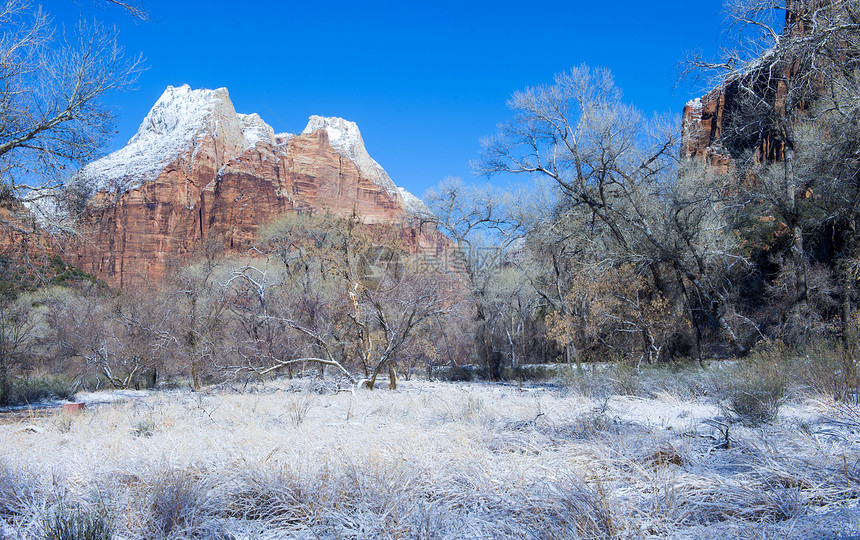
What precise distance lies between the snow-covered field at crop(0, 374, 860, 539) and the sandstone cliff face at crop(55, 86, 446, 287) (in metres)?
54.8

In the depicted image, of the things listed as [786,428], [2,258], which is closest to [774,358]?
[786,428]

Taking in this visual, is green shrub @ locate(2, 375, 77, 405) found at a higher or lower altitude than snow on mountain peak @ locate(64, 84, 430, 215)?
lower

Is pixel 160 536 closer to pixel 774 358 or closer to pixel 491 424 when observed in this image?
pixel 491 424

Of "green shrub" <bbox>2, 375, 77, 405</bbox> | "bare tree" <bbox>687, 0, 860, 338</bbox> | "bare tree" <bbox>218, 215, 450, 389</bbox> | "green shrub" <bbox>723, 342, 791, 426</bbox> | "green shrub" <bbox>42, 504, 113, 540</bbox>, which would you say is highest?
"bare tree" <bbox>687, 0, 860, 338</bbox>

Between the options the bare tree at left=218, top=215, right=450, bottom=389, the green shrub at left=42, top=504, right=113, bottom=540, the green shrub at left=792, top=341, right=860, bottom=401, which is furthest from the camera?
the bare tree at left=218, top=215, right=450, bottom=389

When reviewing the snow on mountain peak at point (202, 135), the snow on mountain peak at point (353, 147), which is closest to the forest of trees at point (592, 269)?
the snow on mountain peak at point (202, 135)

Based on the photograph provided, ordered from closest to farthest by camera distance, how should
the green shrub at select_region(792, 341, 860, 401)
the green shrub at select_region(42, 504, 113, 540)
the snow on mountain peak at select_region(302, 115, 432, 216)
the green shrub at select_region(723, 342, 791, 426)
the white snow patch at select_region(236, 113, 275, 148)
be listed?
the green shrub at select_region(42, 504, 113, 540), the green shrub at select_region(723, 342, 791, 426), the green shrub at select_region(792, 341, 860, 401), the white snow patch at select_region(236, 113, 275, 148), the snow on mountain peak at select_region(302, 115, 432, 216)

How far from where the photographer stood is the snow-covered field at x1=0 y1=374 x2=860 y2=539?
2.84m

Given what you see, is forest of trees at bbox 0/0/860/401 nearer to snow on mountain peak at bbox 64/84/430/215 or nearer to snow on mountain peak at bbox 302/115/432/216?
snow on mountain peak at bbox 64/84/430/215

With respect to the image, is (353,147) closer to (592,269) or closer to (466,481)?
(592,269)

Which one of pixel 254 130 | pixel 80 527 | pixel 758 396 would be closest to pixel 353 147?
pixel 254 130

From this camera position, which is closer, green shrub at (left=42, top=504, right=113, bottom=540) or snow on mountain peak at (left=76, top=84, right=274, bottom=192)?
green shrub at (left=42, top=504, right=113, bottom=540)

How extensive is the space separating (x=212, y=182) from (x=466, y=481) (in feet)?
250

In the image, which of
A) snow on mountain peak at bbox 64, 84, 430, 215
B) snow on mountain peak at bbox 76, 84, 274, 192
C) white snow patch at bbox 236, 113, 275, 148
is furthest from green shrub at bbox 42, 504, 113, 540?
white snow patch at bbox 236, 113, 275, 148
